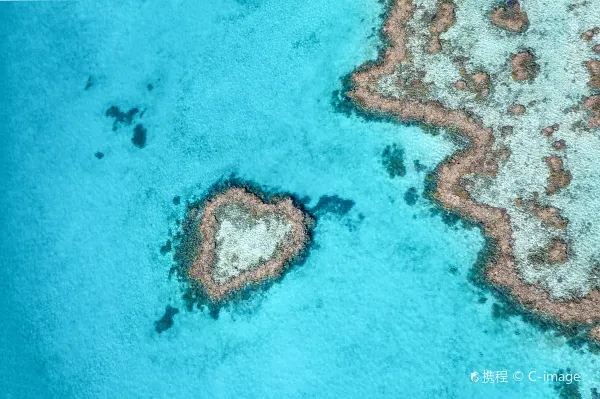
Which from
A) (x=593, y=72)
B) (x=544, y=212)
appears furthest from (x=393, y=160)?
(x=593, y=72)

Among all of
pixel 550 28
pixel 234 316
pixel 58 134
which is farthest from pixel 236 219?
pixel 550 28

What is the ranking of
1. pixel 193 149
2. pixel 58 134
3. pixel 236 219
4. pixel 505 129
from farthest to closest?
pixel 58 134 < pixel 193 149 < pixel 236 219 < pixel 505 129

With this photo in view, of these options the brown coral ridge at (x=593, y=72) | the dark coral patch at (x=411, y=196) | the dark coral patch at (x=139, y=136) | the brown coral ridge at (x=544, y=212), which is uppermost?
the dark coral patch at (x=139, y=136)

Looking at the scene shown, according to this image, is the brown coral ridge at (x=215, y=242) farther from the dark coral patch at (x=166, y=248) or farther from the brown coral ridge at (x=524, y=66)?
the brown coral ridge at (x=524, y=66)

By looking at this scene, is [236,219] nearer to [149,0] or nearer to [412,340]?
[412,340]

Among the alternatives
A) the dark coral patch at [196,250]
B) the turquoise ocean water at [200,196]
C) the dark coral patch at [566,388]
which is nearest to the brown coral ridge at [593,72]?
the turquoise ocean water at [200,196]

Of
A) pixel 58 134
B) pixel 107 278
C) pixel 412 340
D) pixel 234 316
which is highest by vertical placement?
pixel 58 134
